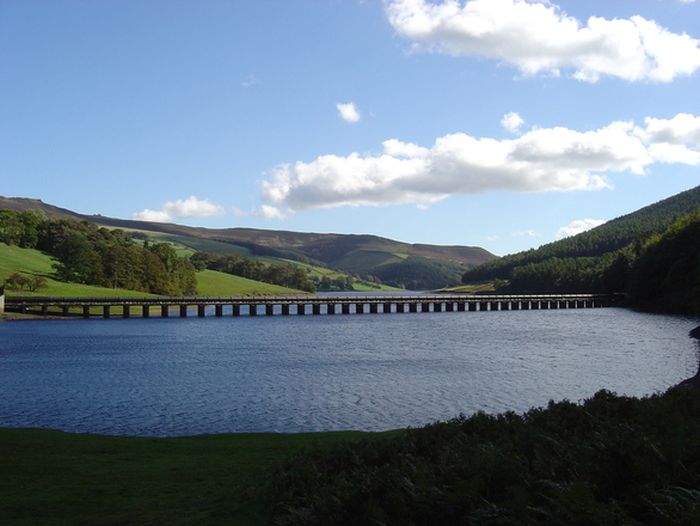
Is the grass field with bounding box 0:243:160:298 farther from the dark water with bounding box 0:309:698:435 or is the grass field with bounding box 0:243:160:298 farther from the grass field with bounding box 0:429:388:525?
the grass field with bounding box 0:429:388:525

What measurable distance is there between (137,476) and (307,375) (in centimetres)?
3677

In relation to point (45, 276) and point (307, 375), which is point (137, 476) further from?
point (45, 276)

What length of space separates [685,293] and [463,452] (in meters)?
141

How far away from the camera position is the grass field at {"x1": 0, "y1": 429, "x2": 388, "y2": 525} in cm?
1603

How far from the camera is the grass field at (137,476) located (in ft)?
52.6

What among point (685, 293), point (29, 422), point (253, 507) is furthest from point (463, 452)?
point (685, 293)

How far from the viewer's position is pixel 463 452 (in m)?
14.7

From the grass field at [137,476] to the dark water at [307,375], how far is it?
6776 millimetres

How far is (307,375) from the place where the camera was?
57.3m

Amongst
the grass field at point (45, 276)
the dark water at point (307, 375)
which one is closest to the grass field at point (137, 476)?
the dark water at point (307, 375)

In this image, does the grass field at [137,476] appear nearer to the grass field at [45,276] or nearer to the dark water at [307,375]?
the dark water at [307,375]

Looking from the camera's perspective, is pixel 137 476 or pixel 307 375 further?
pixel 307 375

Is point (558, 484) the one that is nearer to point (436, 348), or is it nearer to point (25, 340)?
point (436, 348)

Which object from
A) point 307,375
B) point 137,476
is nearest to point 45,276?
point 307,375
